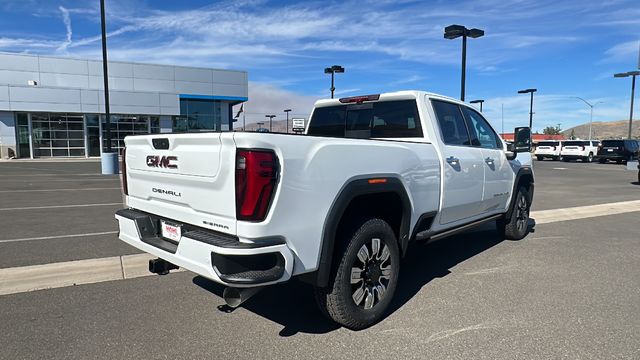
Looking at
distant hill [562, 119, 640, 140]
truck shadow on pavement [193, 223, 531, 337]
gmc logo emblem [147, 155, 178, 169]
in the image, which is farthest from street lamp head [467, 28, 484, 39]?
distant hill [562, 119, 640, 140]

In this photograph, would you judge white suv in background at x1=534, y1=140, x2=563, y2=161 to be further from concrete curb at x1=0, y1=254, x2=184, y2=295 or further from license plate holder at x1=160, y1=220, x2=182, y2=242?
license plate holder at x1=160, y1=220, x2=182, y2=242

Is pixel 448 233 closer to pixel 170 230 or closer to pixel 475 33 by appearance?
pixel 170 230

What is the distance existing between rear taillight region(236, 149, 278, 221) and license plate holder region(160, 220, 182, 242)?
0.80 m

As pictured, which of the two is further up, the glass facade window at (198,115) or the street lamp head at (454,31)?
the street lamp head at (454,31)

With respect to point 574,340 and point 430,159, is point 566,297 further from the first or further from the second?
point 430,159

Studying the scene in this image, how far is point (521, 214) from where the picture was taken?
21.5 feet

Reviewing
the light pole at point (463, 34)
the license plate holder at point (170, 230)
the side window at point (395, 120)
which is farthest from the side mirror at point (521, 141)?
the light pole at point (463, 34)

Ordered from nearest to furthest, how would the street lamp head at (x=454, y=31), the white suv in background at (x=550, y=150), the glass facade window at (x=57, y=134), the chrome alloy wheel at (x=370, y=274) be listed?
the chrome alloy wheel at (x=370, y=274) < the street lamp head at (x=454, y=31) < the glass facade window at (x=57, y=134) < the white suv in background at (x=550, y=150)

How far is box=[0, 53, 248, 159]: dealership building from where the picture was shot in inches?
1202

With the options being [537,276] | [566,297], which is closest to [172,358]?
[566,297]

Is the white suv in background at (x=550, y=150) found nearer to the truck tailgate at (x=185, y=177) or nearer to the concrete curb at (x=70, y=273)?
the concrete curb at (x=70, y=273)

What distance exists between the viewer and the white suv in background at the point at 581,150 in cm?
3425

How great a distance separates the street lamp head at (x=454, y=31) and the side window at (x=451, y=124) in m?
14.2

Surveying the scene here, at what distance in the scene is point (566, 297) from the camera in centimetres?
418
